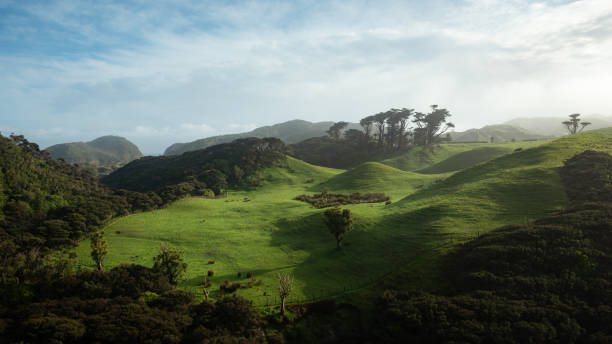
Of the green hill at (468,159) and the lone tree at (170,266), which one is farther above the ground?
the green hill at (468,159)

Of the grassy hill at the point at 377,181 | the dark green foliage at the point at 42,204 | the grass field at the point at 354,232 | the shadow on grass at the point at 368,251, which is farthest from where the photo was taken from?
the grassy hill at the point at 377,181

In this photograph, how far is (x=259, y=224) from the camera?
6600cm

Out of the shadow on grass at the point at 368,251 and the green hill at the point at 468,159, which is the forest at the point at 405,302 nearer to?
the shadow on grass at the point at 368,251

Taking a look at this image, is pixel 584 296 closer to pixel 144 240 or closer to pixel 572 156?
pixel 572 156

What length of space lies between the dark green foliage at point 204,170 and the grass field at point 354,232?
3880 cm

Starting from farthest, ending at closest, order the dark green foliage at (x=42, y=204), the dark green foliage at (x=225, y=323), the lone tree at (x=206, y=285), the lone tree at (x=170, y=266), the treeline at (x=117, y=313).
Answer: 1. the dark green foliage at (x=42, y=204)
2. the lone tree at (x=170, y=266)
3. the lone tree at (x=206, y=285)
4. the dark green foliage at (x=225, y=323)
5. the treeline at (x=117, y=313)

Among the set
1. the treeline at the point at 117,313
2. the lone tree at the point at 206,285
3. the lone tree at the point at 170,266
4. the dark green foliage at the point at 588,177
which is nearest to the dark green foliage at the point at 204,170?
the lone tree at the point at 170,266

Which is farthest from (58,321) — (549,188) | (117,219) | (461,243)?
(549,188)

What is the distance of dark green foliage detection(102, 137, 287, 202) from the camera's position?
120m

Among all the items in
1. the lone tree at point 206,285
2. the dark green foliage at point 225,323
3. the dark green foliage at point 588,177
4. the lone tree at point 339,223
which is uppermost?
the dark green foliage at point 588,177

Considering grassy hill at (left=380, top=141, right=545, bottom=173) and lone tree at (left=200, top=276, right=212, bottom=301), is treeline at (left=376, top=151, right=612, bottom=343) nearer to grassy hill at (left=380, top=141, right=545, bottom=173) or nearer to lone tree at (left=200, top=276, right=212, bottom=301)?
lone tree at (left=200, top=276, right=212, bottom=301)

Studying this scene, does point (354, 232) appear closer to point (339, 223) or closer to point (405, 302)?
point (339, 223)

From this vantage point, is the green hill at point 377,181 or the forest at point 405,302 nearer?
the forest at point 405,302

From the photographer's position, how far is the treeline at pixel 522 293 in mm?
22891
